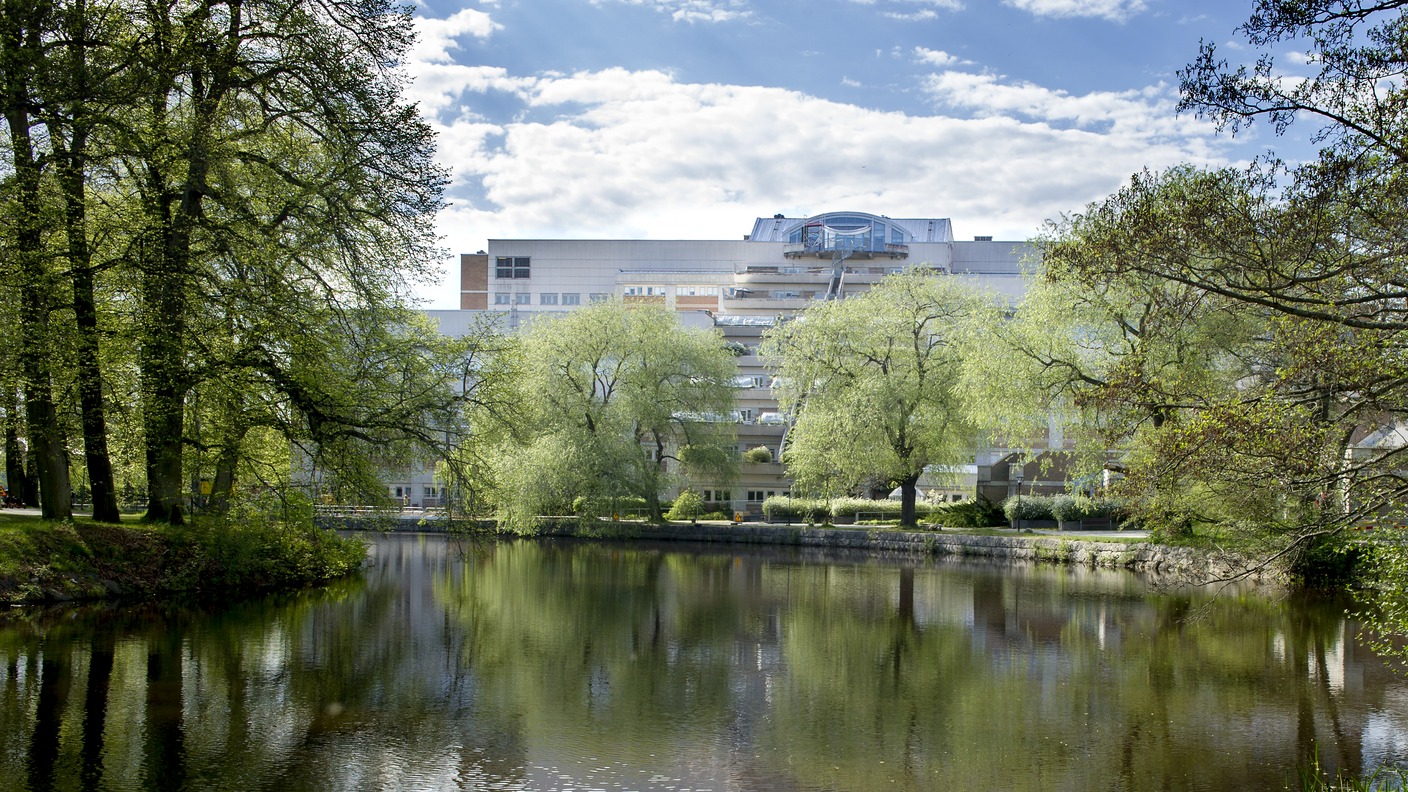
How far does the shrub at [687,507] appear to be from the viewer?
45219 mm

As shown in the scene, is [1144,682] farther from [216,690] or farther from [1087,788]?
[216,690]

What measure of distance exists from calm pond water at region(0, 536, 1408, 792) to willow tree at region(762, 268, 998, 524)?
15.2m

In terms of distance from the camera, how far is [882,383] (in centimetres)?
3575

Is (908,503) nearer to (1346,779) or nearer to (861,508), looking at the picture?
(861,508)

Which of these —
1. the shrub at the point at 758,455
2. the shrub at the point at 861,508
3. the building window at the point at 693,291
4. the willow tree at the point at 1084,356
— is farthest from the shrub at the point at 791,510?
the building window at the point at 693,291

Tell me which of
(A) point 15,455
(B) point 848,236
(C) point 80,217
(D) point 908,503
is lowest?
(D) point 908,503

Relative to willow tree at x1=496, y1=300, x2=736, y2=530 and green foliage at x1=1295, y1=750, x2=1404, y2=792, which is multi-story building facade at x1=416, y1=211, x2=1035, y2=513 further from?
green foliage at x1=1295, y1=750, x2=1404, y2=792

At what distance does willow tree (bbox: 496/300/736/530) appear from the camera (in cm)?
3703

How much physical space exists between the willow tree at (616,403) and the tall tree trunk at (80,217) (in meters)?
19.9

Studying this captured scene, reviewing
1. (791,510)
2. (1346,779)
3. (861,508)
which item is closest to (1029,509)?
(861,508)

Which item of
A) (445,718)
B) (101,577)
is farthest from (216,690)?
(101,577)

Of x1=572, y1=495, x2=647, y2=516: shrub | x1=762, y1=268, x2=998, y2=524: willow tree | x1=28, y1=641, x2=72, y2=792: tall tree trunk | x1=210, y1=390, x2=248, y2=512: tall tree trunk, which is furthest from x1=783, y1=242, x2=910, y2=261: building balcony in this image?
x1=28, y1=641, x2=72, y2=792: tall tree trunk

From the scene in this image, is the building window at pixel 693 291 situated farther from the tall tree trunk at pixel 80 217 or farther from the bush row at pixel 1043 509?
the tall tree trunk at pixel 80 217

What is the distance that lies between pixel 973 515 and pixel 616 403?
15414 millimetres
